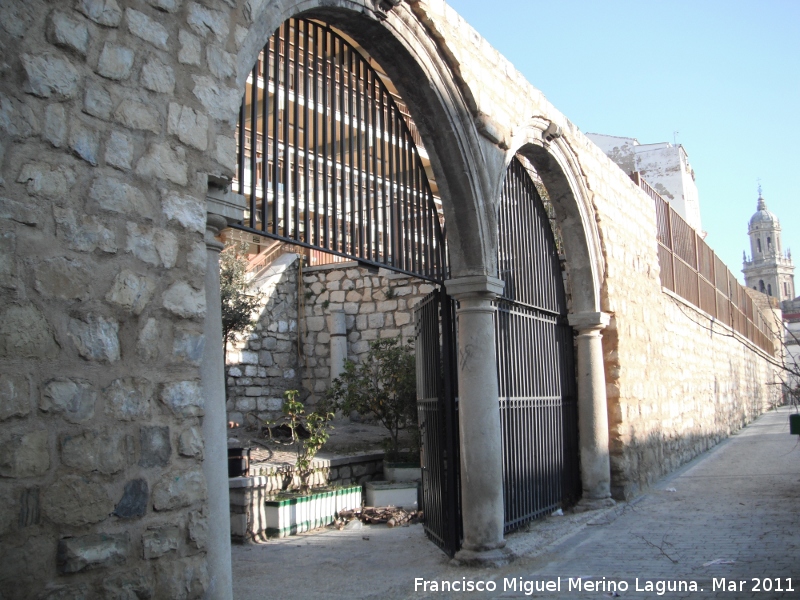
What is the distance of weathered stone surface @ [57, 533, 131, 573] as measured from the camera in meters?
2.37

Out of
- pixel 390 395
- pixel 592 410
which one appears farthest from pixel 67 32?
pixel 390 395

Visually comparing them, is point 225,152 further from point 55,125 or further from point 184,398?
point 184,398

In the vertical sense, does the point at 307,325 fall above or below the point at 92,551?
above

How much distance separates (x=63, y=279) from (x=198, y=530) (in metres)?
1.06

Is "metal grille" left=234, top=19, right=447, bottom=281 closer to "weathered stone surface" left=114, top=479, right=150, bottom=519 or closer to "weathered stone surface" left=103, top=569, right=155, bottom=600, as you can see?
"weathered stone surface" left=114, top=479, right=150, bottom=519

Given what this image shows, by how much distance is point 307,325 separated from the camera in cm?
1346

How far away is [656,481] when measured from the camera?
935 centimetres

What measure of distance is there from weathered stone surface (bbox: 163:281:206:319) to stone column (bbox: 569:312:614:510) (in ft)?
18.1

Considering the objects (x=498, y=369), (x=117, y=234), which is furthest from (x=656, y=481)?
(x=117, y=234)

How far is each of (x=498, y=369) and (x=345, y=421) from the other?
21.9 ft

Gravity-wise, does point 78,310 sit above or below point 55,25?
below

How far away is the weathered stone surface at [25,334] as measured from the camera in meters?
2.31

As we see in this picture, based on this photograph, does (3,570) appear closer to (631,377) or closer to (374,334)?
(631,377)

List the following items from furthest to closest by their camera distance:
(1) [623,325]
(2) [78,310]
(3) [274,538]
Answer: (1) [623,325], (3) [274,538], (2) [78,310]
